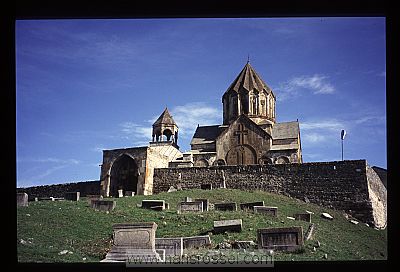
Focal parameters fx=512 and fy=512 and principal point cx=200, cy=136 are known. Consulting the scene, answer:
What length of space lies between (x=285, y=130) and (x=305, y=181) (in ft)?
19.9

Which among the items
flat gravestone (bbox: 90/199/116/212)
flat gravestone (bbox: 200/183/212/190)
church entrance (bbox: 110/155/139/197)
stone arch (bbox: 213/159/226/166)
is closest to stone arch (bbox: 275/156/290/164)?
stone arch (bbox: 213/159/226/166)

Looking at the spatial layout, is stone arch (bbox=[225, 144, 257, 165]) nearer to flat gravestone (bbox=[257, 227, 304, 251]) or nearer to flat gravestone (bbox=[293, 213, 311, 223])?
flat gravestone (bbox=[293, 213, 311, 223])

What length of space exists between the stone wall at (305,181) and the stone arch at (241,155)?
11.7 feet

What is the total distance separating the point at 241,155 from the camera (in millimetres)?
23609

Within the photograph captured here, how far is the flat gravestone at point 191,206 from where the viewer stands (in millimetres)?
14756

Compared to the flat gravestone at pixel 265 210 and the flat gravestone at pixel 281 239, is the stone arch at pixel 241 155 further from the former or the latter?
the flat gravestone at pixel 281 239

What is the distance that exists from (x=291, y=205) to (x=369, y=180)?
3.05 metres

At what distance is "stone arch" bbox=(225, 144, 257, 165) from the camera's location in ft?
77.1

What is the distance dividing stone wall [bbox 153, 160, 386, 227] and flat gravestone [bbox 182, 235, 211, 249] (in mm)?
7867

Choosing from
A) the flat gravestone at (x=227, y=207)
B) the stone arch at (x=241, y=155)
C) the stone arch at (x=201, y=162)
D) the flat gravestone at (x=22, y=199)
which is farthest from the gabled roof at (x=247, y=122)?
the flat gravestone at (x=22, y=199)

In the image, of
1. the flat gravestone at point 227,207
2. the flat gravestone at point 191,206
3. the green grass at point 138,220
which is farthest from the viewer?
the flat gravestone at point 227,207

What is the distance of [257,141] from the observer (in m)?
23.7

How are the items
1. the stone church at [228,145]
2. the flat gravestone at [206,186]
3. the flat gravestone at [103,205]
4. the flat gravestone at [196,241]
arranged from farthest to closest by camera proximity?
the stone church at [228,145] < the flat gravestone at [206,186] < the flat gravestone at [103,205] < the flat gravestone at [196,241]

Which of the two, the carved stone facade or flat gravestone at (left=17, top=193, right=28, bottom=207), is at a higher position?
the carved stone facade
